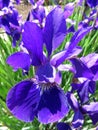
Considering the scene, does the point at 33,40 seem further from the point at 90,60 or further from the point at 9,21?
the point at 9,21

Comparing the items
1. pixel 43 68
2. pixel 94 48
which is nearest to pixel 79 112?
pixel 43 68

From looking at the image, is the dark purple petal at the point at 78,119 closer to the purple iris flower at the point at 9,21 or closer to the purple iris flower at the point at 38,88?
the purple iris flower at the point at 38,88

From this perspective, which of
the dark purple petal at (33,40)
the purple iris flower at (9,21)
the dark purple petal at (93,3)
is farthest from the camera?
the dark purple petal at (93,3)

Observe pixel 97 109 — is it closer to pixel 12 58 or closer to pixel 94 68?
pixel 94 68

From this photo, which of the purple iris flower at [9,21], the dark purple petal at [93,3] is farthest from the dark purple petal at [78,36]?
the dark purple petal at [93,3]

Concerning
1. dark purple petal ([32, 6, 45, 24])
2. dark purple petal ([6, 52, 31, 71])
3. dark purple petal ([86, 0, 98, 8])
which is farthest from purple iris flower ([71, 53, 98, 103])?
dark purple petal ([86, 0, 98, 8])

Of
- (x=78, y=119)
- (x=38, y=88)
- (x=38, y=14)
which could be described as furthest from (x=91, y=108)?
(x=38, y=14)

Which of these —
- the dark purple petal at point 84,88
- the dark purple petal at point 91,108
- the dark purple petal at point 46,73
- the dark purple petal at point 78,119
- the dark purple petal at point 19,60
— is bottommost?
the dark purple petal at point 78,119
